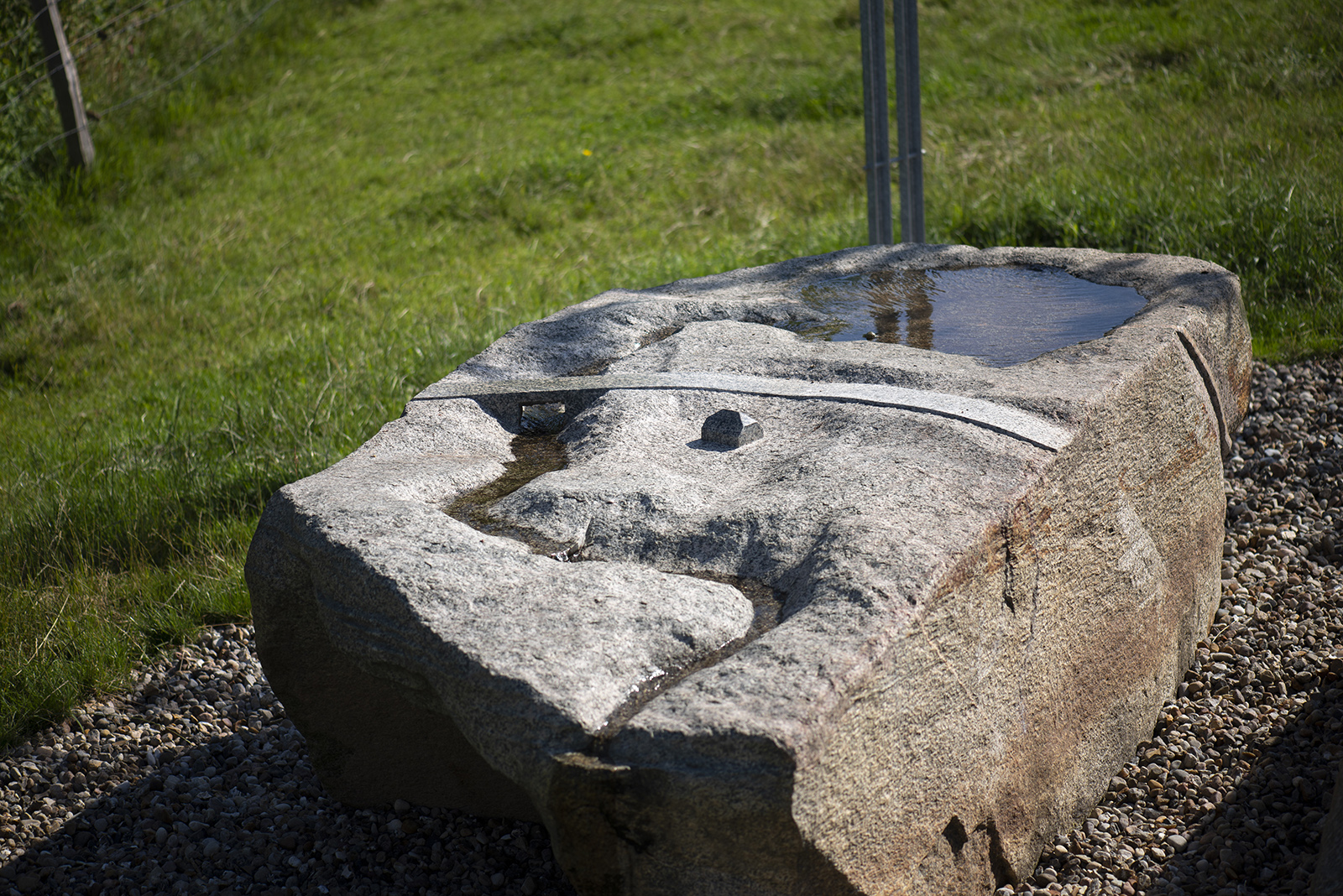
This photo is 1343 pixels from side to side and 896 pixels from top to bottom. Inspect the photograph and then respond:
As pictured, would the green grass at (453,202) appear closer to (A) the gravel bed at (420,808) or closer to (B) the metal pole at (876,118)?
(A) the gravel bed at (420,808)

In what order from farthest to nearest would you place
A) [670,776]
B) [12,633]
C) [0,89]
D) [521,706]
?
[0,89] → [12,633] → [521,706] → [670,776]

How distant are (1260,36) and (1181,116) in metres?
2.01

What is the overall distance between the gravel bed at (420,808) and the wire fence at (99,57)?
5257 millimetres

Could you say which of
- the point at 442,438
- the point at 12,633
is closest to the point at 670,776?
the point at 442,438

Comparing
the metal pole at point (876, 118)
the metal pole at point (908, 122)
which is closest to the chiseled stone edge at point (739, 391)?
the metal pole at point (876, 118)

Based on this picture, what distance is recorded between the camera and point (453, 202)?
723 centimetres

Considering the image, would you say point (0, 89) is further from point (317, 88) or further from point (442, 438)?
point (442, 438)

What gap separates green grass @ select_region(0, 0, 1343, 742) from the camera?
376 cm

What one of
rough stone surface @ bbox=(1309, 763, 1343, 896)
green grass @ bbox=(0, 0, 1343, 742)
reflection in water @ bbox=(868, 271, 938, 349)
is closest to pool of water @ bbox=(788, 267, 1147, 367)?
reflection in water @ bbox=(868, 271, 938, 349)

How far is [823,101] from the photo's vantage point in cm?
824

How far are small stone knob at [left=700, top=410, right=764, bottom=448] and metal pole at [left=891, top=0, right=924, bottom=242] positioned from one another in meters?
2.44

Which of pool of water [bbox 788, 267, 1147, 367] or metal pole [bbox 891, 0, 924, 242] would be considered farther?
metal pole [bbox 891, 0, 924, 242]

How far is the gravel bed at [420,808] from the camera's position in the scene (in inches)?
85.2

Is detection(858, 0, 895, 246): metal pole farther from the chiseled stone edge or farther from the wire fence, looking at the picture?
the wire fence
